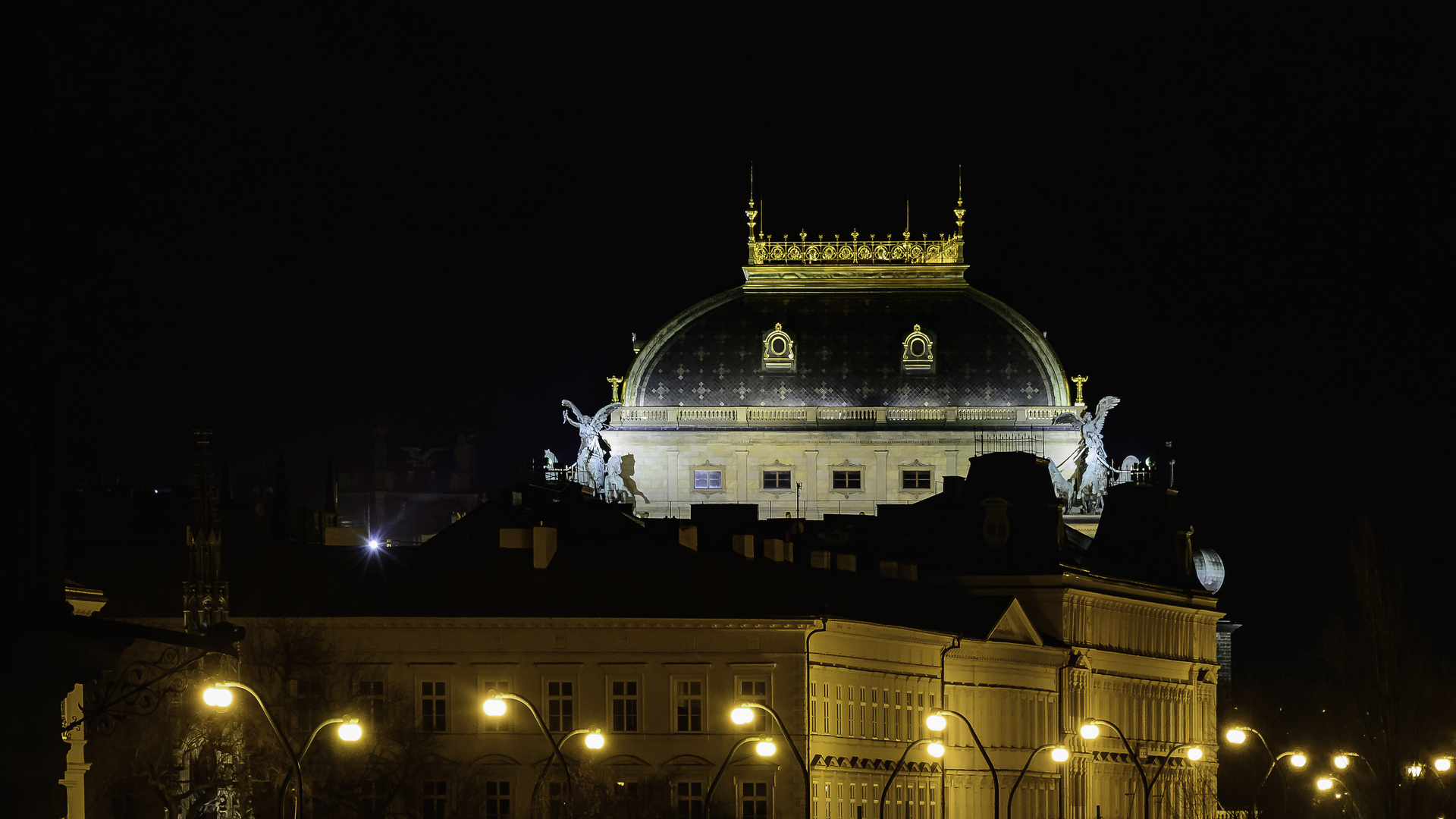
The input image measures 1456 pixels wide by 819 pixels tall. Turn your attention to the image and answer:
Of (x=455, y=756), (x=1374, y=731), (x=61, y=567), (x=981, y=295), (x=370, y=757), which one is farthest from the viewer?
(x=981, y=295)

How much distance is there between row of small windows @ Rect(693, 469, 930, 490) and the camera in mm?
169250

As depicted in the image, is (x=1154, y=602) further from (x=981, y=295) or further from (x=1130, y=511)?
(x=981, y=295)

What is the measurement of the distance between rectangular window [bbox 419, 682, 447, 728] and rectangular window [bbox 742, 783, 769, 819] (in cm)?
803

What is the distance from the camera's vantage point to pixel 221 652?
31.7 metres

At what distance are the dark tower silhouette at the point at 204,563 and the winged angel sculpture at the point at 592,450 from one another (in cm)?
8456

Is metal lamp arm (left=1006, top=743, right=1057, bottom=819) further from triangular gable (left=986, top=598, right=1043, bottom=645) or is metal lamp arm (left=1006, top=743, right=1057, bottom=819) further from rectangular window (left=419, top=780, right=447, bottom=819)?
rectangular window (left=419, top=780, right=447, bottom=819)

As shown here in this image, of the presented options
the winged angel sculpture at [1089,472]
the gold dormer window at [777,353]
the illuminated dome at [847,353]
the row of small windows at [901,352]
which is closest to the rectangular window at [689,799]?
the winged angel sculpture at [1089,472]

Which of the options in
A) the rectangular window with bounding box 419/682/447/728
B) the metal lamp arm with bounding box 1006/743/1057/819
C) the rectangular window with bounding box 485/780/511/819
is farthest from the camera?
the rectangular window with bounding box 419/682/447/728

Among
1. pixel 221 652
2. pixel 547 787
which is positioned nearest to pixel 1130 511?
pixel 547 787

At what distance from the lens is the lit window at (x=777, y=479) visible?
17012 cm

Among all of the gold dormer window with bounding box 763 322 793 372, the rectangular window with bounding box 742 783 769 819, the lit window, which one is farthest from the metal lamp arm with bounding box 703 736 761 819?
the gold dormer window with bounding box 763 322 793 372

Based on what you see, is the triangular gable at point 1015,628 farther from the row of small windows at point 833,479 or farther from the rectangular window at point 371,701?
the row of small windows at point 833,479

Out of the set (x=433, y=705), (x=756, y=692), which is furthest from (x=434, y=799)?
(x=756, y=692)

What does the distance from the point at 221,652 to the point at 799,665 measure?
6477 centimetres
